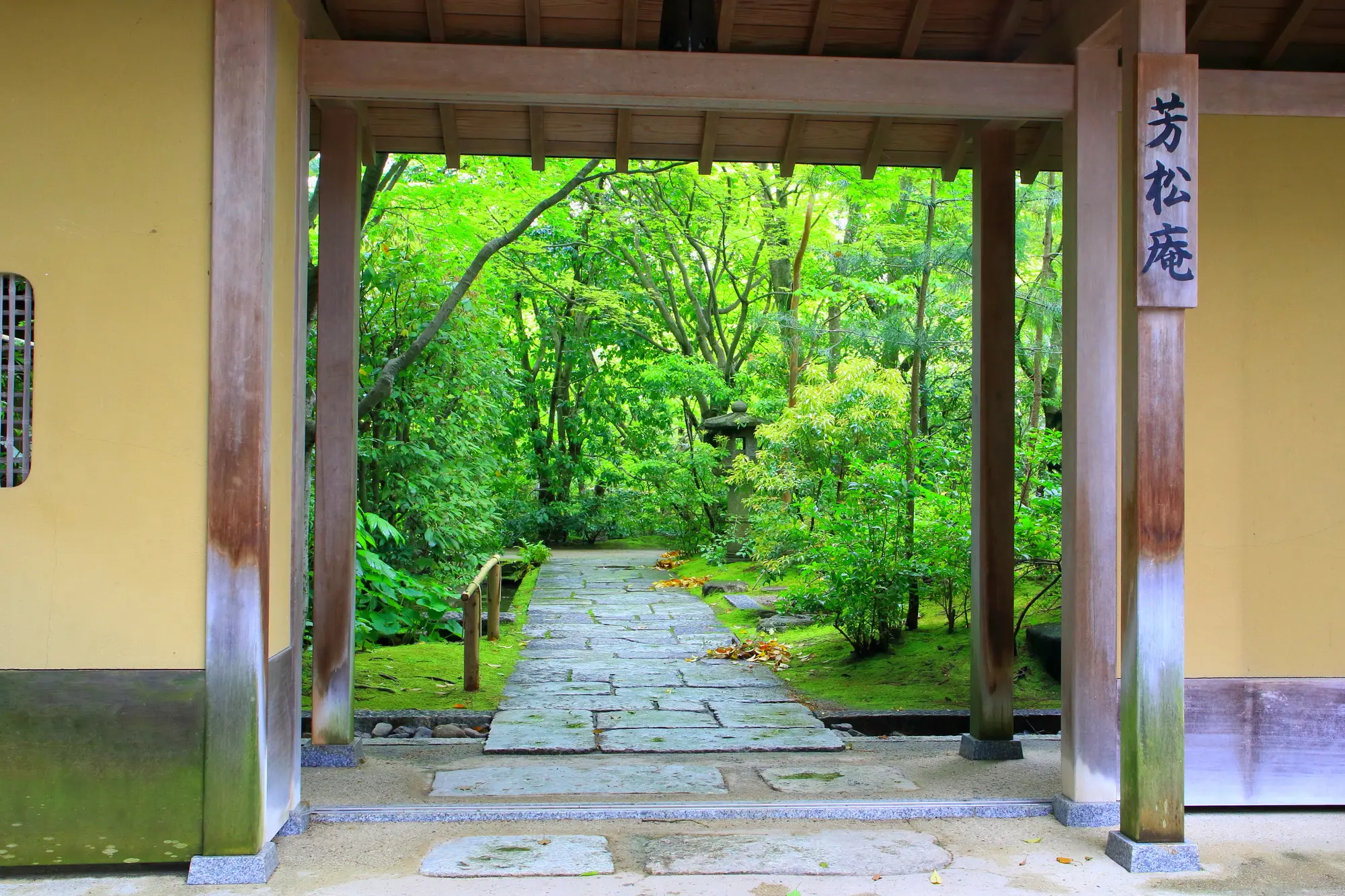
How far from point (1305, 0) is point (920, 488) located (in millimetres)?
4142

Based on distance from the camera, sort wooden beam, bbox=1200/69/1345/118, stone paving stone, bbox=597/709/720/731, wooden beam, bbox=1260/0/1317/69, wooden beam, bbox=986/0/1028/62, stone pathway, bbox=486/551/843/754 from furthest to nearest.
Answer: stone paving stone, bbox=597/709/720/731
stone pathway, bbox=486/551/843/754
wooden beam, bbox=986/0/1028/62
wooden beam, bbox=1260/0/1317/69
wooden beam, bbox=1200/69/1345/118

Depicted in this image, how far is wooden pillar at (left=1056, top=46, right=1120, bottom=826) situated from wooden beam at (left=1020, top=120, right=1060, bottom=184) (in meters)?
1.35

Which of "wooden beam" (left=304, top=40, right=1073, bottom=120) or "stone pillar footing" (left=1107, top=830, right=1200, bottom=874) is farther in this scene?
"wooden beam" (left=304, top=40, right=1073, bottom=120)

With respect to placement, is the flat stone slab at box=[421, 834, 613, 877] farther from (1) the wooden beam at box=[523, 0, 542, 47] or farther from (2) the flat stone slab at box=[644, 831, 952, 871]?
(1) the wooden beam at box=[523, 0, 542, 47]

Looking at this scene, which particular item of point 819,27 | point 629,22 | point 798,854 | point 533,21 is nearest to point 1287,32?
point 819,27

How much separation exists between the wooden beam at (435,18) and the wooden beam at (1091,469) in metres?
2.95

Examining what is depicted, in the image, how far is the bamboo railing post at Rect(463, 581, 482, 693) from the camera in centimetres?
732

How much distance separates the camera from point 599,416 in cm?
2080

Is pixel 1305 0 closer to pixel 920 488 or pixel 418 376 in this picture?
pixel 920 488

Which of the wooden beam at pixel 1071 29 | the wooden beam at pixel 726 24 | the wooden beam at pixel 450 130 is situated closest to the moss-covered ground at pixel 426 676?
the wooden beam at pixel 450 130

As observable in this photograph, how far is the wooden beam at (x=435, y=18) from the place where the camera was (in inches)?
187

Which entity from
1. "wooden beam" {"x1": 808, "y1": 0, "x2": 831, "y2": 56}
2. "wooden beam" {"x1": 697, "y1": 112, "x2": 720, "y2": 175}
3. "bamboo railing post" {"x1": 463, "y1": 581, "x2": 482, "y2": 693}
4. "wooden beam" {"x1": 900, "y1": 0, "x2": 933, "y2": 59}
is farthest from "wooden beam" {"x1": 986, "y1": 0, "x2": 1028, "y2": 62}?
"bamboo railing post" {"x1": 463, "y1": 581, "x2": 482, "y2": 693}

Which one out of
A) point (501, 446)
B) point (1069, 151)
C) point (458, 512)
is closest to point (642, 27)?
point (1069, 151)

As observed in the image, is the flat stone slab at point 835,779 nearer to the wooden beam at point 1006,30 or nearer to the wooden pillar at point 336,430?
the wooden pillar at point 336,430
